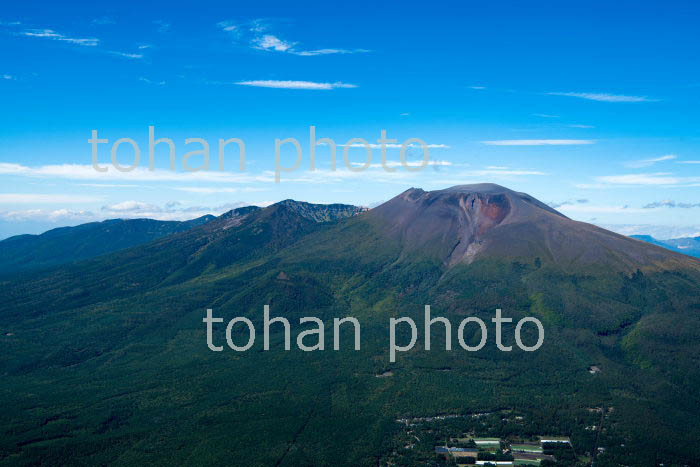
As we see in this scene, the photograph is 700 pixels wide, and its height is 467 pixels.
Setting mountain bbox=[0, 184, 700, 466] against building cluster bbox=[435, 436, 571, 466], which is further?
mountain bbox=[0, 184, 700, 466]

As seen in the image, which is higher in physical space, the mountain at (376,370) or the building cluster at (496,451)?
the mountain at (376,370)

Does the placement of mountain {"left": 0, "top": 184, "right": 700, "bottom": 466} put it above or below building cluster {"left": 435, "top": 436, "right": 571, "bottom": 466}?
above

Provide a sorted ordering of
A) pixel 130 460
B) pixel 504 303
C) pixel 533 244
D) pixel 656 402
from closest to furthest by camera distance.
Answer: pixel 130 460, pixel 656 402, pixel 504 303, pixel 533 244

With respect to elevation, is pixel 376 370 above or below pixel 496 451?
above

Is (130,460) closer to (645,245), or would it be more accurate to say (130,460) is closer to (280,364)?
(280,364)

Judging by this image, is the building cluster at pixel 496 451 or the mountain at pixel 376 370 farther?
the mountain at pixel 376 370

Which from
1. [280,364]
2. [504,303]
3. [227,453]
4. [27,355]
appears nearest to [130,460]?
[227,453]

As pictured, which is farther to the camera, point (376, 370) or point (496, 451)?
point (376, 370)

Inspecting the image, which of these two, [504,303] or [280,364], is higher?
[504,303]
